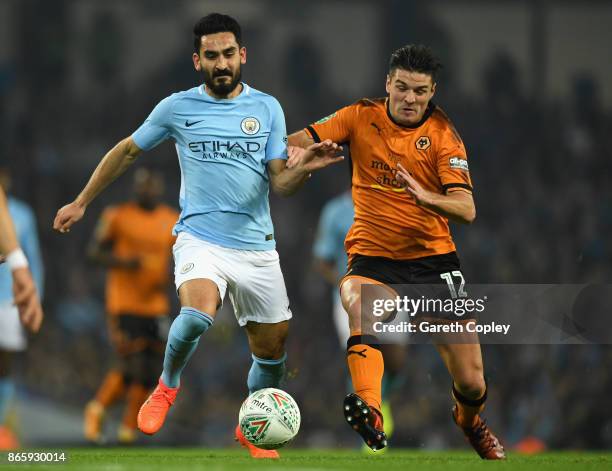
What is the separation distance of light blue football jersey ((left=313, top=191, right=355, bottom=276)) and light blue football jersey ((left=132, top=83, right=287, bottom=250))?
12.0 ft

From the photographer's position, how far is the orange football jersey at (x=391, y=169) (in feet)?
24.3

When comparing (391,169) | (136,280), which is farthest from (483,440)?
(136,280)

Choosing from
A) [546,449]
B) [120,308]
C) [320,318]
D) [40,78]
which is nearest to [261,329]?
[120,308]

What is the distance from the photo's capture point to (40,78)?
2170cm

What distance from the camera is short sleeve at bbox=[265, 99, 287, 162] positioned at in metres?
7.56

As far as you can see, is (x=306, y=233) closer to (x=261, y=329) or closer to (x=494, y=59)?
(x=494, y=59)

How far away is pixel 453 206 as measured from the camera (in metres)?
6.99

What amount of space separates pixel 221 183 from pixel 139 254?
426 centimetres

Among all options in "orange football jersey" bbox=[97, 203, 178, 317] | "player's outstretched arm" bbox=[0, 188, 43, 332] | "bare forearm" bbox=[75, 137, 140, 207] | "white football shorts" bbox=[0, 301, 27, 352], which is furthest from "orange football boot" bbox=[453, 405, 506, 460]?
"white football shorts" bbox=[0, 301, 27, 352]

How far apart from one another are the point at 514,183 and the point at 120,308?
812 centimetres

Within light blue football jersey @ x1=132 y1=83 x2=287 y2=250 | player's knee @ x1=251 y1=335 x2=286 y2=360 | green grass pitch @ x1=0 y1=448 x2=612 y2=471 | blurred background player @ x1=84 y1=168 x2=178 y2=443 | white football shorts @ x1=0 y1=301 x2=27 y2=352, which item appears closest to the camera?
green grass pitch @ x1=0 y1=448 x2=612 y2=471

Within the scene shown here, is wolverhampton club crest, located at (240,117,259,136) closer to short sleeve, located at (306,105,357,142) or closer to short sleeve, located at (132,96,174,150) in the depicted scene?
short sleeve, located at (306,105,357,142)

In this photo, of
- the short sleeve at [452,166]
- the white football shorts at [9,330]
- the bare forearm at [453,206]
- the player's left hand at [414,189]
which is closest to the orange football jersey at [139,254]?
the white football shorts at [9,330]

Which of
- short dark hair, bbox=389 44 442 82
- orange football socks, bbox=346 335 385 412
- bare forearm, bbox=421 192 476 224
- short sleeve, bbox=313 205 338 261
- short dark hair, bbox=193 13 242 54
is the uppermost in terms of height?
short dark hair, bbox=193 13 242 54
